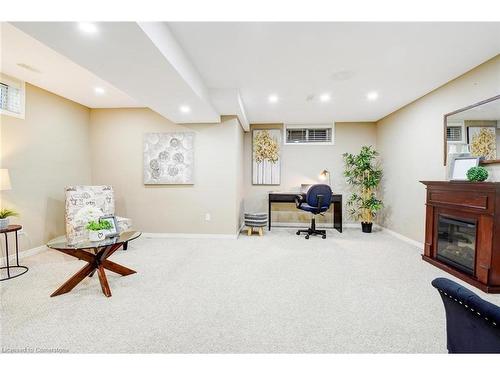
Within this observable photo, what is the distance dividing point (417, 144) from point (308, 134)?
222 centimetres

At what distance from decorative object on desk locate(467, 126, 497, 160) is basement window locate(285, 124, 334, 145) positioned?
2723 mm

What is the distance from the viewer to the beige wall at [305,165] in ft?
17.2

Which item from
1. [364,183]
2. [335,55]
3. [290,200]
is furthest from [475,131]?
[290,200]

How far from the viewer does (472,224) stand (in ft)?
8.14

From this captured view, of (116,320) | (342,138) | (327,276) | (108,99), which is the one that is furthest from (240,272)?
(342,138)

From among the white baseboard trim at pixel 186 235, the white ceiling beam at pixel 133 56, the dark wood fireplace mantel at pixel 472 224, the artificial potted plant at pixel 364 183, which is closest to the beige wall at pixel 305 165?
the artificial potted plant at pixel 364 183


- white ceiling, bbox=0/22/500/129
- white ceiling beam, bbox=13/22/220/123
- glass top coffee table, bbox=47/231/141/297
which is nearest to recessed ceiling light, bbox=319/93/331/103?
white ceiling, bbox=0/22/500/129

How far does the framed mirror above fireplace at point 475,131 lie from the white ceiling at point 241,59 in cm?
48

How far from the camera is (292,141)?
5.47 meters

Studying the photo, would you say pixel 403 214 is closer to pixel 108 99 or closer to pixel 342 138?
pixel 342 138

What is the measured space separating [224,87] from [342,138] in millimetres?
3147

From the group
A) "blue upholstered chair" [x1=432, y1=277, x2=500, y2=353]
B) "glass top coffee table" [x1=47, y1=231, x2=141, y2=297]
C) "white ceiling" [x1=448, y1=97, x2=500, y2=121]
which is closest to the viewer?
"blue upholstered chair" [x1=432, y1=277, x2=500, y2=353]

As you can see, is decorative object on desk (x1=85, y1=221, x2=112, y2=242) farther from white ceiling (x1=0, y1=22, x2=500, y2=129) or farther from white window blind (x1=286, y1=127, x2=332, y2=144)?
white window blind (x1=286, y1=127, x2=332, y2=144)

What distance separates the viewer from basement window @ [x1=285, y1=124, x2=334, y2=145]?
17.6ft
